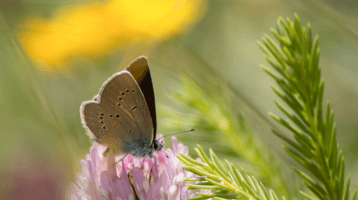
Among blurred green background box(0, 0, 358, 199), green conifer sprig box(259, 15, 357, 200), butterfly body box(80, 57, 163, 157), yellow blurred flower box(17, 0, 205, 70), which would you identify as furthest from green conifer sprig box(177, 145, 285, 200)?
yellow blurred flower box(17, 0, 205, 70)

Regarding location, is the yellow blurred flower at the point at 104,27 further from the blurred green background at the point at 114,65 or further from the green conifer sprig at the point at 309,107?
the green conifer sprig at the point at 309,107

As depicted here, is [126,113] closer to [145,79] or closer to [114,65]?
[145,79]

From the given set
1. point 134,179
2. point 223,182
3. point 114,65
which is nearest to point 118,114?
point 134,179

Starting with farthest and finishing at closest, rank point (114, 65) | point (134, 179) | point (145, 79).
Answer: point (114, 65) → point (145, 79) → point (134, 179)

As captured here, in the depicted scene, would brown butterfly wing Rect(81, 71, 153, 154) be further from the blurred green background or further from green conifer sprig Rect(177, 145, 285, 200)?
green conifer sprig Rect(177, 145, 285, 200)

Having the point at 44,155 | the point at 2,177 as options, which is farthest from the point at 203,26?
the point at 2,177
